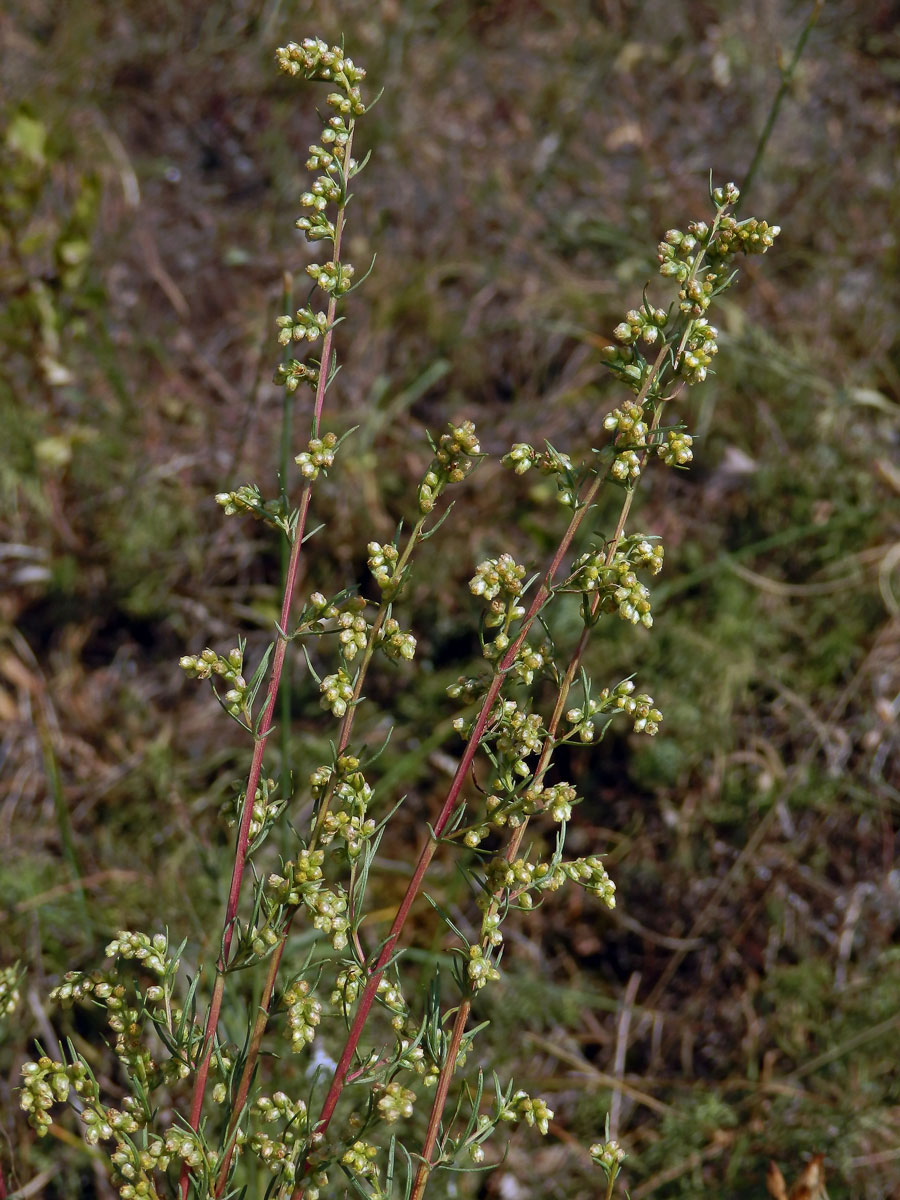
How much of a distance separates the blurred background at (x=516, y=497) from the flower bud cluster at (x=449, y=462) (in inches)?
56.8

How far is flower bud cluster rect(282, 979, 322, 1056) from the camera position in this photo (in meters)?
1.41

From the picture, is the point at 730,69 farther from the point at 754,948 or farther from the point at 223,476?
the point at 754,948

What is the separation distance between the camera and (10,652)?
3654mm

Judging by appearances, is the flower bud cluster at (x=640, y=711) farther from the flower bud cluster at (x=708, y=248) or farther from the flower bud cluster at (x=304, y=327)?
the flower bud cluster at (x=304, y=327)

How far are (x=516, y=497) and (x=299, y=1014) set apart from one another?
8.83ft

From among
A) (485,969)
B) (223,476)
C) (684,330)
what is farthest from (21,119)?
(485,969)

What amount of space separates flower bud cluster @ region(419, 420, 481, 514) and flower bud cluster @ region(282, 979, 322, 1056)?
2.14 feet

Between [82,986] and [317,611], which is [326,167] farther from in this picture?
[82,986]

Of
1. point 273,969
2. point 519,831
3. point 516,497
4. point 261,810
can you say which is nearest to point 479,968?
point 519,831

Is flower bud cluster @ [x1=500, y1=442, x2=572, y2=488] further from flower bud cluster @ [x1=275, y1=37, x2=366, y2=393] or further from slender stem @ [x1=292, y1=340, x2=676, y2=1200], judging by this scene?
flower bud cluster @ [x1=275, y1=37, x2=366, y2=393]

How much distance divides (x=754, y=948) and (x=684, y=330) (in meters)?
2.26

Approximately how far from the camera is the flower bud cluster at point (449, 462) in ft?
4.56

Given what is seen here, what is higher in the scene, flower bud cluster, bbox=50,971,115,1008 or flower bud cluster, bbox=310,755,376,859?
flower bud cluster, bbox=310,755,376,859

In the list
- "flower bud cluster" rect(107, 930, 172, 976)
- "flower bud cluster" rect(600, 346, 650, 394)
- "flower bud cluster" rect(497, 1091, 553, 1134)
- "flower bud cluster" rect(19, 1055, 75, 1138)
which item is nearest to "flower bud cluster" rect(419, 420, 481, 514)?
"flower bud cluster" rect(600, 346, 650, 394)
